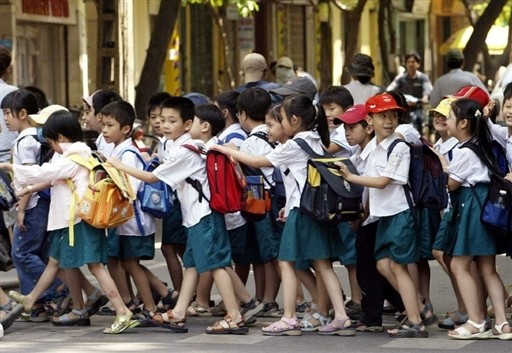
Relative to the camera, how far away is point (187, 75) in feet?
116

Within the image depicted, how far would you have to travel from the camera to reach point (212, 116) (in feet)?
36.4

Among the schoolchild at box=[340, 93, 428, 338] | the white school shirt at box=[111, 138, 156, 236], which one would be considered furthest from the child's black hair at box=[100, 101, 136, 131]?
the schoolchild at box=[340, 93, 428, 338]

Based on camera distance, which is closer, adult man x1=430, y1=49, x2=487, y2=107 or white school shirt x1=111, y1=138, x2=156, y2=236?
white school shirt x1=111, y1=138, x2=156, y2=236

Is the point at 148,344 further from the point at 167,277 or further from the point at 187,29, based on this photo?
the point at 187,29

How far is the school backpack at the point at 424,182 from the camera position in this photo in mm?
10352

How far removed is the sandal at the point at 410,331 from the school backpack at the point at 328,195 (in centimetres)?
78

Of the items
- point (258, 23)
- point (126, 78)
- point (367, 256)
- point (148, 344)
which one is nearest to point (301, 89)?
point (367, 256)

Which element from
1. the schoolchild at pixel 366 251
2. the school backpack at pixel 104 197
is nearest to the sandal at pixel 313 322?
the schoolchild at pixel 366 251

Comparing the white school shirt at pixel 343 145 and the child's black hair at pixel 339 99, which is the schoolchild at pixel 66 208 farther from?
the child's black hair at pixel 339 99

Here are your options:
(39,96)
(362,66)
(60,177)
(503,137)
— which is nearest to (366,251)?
(503,137)

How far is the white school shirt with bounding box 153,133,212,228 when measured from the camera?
10.6 m

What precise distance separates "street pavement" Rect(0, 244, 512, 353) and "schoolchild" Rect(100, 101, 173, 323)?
0.41m

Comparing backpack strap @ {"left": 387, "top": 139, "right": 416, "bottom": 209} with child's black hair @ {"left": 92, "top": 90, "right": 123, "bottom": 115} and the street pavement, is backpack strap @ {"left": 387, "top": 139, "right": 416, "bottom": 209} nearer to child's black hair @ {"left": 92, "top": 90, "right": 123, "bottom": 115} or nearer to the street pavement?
the street pavement

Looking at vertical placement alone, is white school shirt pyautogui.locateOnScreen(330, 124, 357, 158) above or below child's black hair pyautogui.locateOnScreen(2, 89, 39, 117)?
below
